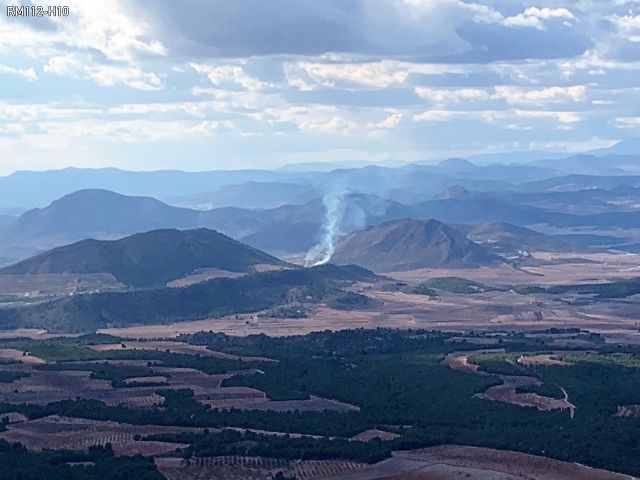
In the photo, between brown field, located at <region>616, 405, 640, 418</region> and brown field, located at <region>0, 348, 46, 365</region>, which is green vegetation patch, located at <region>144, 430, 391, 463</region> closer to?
brown field, located at <region>616, 405, 640, 418</region>

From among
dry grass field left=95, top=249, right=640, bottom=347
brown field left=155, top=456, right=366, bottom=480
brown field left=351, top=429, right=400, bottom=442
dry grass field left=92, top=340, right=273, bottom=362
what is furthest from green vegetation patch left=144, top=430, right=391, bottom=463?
dry grass field left=95, top=249, right=640, bottom=347

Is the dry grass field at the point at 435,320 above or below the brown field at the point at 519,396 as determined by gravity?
below

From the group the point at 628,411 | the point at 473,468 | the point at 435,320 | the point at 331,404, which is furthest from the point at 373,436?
the point at 435,320

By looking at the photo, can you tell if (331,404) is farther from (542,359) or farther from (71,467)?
(542,359)

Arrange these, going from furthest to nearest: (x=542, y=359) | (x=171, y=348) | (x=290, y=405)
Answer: (x=171, y=348) → (x=542, y=359) → (x=290, y=405)

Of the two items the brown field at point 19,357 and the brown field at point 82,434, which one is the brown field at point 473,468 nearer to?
the brown field at point 82,434

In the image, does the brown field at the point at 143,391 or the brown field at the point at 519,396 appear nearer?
the brown field at the point at 143,391

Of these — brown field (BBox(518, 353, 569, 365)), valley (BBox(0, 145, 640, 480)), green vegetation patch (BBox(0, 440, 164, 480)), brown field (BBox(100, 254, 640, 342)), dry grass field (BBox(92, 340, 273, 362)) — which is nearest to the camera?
green vegetation patch (BBox(0, 440, 164, 480))

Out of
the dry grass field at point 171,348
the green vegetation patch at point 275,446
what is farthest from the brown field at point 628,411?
the dry grass field at point 171,348
